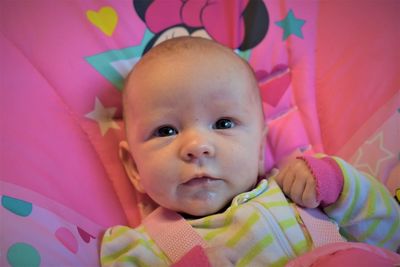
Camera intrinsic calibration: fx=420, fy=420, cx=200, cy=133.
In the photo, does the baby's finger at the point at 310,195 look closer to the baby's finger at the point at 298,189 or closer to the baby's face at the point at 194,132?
the baby's finger at the point at 298,189

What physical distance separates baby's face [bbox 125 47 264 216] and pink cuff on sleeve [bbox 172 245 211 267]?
5.6 inches

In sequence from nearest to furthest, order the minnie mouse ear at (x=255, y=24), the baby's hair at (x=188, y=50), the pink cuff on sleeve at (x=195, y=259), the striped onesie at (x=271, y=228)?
the pink cuff on sleeve at (x=195, y=259) → the striped onesie at (x=271, y=228) → the baby's hair at (x=188, y=50) → the minnie mouse ear at (x=255, y=24)

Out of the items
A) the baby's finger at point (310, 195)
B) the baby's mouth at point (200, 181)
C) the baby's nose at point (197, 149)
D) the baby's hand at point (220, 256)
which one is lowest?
the baby's finger at point (310, 195)

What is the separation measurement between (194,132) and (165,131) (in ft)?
0.30

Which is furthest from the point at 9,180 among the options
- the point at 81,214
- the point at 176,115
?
the point at 176,115

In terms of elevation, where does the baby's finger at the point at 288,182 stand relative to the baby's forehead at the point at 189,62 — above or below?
below

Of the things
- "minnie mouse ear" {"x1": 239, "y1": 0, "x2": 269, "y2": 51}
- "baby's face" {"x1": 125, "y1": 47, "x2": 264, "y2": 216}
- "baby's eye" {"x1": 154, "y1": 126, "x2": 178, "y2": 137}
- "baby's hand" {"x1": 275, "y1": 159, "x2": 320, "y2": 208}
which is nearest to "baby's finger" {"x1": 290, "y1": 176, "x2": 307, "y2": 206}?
"baby's hand" {"x1": 275, "y1": 159, "x2": 320, "y2": 208}

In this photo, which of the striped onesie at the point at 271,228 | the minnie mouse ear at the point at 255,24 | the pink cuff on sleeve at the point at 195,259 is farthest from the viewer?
the minnie mouse ear at the point at 255,24

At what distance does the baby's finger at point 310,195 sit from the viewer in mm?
1062

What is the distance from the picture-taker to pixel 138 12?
137 cm

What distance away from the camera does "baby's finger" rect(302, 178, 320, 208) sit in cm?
106

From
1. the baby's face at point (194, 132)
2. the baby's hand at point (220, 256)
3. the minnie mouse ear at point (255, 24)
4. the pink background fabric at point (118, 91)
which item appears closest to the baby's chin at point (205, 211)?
the baby's face at point (194, 132)

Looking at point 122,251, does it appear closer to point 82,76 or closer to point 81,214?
point 81,214

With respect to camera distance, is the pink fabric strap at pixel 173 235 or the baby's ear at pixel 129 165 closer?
the pink fabric strap at pixel 173 235
